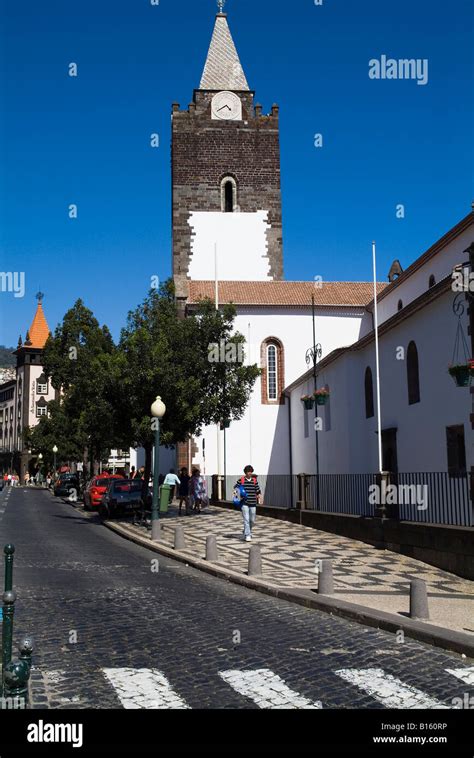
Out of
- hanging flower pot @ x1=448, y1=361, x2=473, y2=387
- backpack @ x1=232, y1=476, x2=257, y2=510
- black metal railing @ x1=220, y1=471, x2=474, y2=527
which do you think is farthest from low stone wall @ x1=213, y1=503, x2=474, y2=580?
backpack @ x1=232, y1=476, x2=257, y2=510

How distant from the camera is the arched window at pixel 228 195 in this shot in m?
49.4

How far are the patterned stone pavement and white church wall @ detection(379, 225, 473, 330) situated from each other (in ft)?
34.6

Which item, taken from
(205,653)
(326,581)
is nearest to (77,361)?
(326,581)

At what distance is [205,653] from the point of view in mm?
8023

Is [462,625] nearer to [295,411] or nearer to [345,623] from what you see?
[345,623]

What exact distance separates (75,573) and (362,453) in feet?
53.6

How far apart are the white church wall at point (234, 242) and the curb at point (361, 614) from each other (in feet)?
114

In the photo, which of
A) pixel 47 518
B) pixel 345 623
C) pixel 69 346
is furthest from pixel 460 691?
pixel 69 346

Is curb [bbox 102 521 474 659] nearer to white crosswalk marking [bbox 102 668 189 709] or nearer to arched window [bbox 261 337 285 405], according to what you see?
white crosswalk marking [bbox 102 668 189 709]

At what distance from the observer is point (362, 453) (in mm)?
28688

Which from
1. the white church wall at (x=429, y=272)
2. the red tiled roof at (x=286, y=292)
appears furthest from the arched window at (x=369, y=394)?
the red tiled roof at (x=286, y=292)

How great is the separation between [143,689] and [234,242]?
43.9 metres

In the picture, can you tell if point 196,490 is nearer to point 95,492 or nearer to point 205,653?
point 95,492

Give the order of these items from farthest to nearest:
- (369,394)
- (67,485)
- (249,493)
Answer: (67,485)
(369,394)
(249,493)
